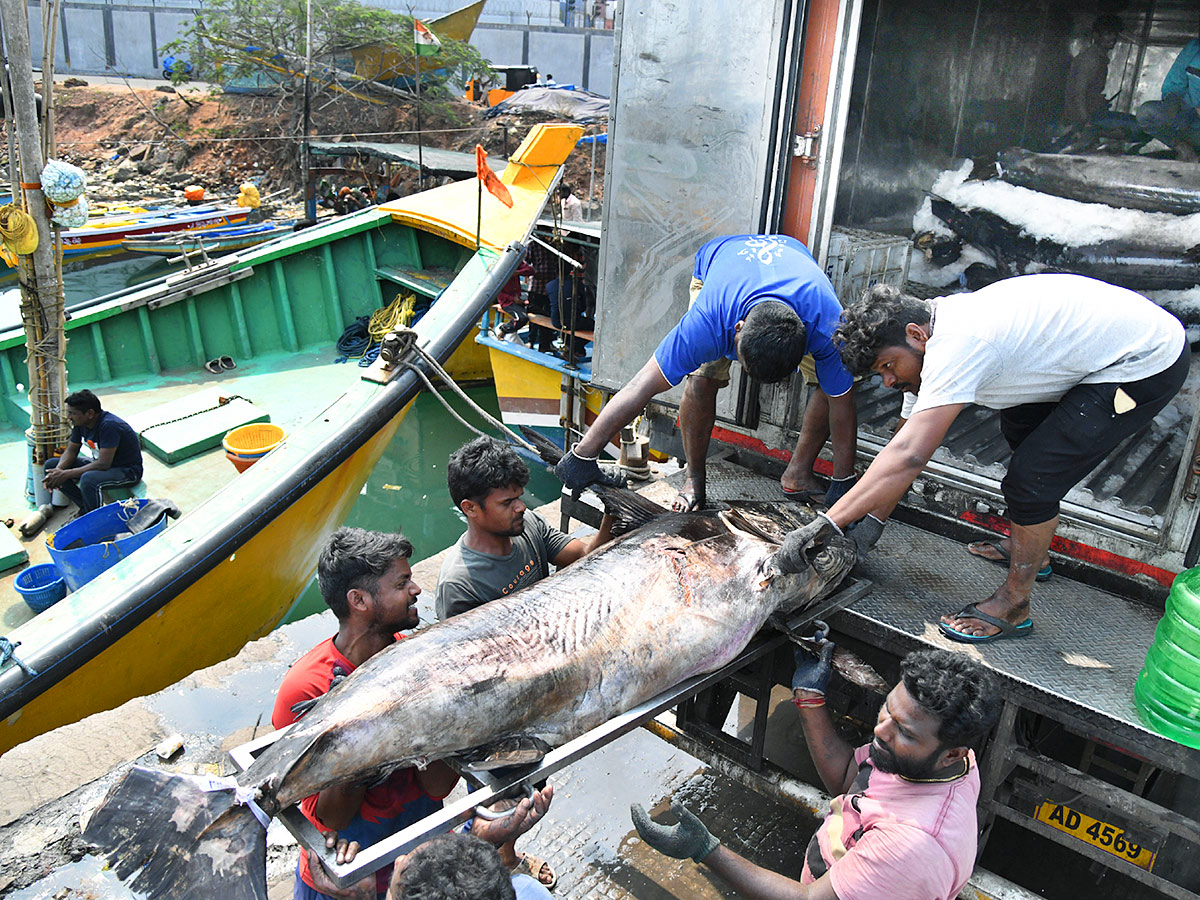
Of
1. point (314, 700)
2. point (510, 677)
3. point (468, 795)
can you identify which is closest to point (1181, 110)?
point (510, 677)

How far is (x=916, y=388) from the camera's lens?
2.95m

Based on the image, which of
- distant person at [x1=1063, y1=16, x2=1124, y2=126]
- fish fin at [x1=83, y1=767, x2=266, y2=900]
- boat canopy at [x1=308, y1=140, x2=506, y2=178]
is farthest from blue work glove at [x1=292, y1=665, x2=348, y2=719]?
boat canopy at [x1=308, y1=140, x2=506, y2=178]

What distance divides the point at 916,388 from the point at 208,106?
2579 cm

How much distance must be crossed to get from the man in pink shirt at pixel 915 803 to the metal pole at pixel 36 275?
5.08 metres

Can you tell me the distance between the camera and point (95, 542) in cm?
517

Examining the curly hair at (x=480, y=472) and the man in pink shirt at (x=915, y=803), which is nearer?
the man in pink shirt at (x=915, y=803)

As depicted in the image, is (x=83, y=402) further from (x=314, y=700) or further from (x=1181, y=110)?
(x=1181, y=110)

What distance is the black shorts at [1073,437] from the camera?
108 inches

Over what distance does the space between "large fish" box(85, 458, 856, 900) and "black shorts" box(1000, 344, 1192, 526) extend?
60cm

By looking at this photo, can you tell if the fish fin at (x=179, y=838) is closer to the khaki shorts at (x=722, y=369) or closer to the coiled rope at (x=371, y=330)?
the khaki shorts at (x=722, y=369)

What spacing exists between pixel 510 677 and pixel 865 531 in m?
1.31

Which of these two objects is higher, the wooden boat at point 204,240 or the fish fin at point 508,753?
the fish fin at point 508,753

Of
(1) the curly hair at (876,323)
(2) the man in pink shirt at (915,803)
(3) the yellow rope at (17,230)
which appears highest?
(1) the curly hair at (876,323)

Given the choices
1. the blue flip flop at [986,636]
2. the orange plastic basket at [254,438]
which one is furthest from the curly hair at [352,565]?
the orange plastic basket at [254,438]
